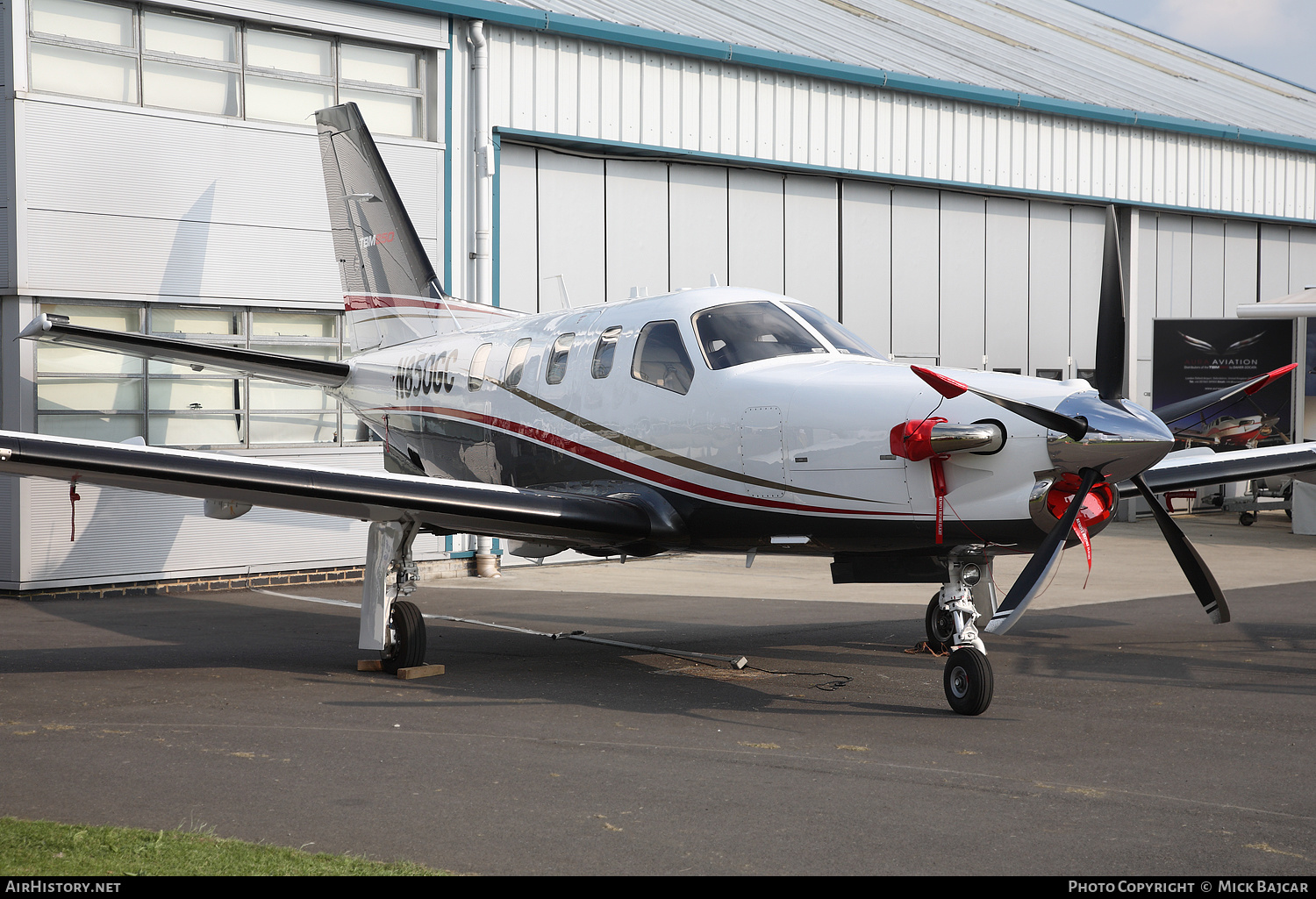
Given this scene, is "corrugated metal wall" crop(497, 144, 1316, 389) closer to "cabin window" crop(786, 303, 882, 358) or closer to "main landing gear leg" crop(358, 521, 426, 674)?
"main landing gear leg" crop(358, 521, 426, 674)

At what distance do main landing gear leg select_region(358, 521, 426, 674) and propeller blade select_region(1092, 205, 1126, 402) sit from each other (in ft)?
16.9

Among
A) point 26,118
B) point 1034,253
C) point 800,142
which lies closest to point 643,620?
point 26,118

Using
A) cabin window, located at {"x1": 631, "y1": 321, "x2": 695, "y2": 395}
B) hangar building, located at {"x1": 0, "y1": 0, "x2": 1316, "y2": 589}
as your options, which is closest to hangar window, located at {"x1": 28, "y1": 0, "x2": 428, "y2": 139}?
hangar building, located at {"x1": 0, "y1": 0, "x2": 1316, "y2": 589}

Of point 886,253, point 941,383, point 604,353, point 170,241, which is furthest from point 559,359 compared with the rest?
point 886,253

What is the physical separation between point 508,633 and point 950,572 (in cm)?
490

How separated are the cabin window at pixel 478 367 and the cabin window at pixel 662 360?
209 centimetres

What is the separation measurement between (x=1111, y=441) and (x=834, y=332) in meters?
2.55

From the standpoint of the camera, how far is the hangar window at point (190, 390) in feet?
44.9

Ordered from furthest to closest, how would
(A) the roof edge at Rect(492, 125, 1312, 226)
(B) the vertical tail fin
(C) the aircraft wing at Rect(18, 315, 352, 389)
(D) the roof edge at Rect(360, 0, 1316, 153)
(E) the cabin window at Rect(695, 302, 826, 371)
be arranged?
(A) the roof edge at Rect(492, 125, 1312, 226) → (D) the roof edge at Rect(360, 0, 1316, 153) → (B) the vertical tail fin → (C) the aircraft wing at Rect(18, 315, 352, 389) → (E) the cabin window at Rect(695, 302, 826, 371)

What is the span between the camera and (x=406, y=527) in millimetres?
9445

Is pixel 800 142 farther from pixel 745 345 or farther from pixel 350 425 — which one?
pixel 745 345

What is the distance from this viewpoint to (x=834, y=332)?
887cm

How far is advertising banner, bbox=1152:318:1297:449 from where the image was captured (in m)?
22.3

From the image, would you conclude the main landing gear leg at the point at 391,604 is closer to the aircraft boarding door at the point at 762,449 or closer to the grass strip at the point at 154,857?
the aircraft boarding door at the point at 762,449
